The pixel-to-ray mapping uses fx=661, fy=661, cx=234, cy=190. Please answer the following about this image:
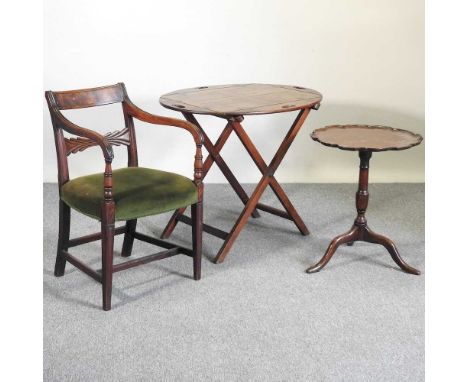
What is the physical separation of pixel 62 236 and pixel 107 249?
0.43 m

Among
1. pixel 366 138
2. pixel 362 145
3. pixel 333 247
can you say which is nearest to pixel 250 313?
pixel 333 247

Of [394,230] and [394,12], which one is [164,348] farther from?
[394,12]

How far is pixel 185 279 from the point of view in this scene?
3365 mm

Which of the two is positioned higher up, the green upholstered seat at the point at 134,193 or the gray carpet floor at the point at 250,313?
the green upholstered seat at the point at 134,193

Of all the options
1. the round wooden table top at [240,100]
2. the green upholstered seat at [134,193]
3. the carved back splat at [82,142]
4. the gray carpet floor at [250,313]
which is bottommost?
the gray carpet floor at [250,313]

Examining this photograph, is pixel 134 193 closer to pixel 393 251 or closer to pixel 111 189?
pixel 111 189

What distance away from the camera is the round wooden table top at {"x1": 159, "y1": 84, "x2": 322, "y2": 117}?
3.35 metres

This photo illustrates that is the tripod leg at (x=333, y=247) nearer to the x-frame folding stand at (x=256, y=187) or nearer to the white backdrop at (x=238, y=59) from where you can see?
the x-frame folding stand at (x=256, y=187)

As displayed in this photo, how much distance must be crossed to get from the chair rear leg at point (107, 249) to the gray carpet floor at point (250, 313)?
82 millimetres

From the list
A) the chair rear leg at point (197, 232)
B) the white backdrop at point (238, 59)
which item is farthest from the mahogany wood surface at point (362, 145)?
the white backdrop at point (238, 59)

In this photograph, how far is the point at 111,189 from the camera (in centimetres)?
287

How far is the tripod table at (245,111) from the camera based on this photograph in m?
3.39

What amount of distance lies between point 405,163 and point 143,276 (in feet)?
8.40

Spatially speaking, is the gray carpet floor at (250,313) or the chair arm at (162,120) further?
the chair arm at (162,120)
